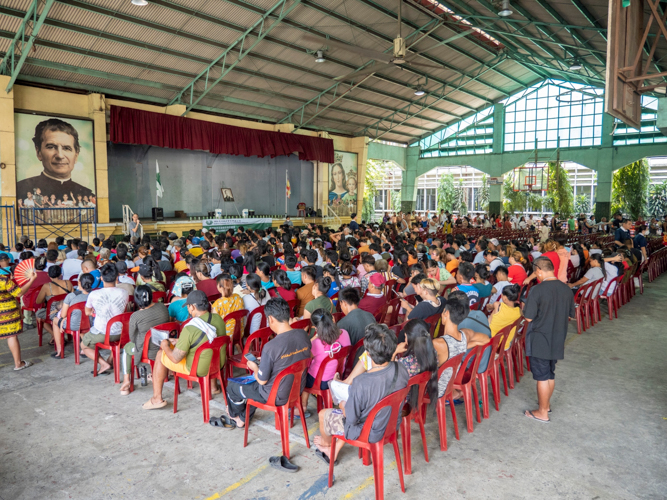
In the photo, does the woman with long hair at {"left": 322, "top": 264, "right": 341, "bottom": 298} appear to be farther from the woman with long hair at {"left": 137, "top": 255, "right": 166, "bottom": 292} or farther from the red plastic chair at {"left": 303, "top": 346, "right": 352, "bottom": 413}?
the woman with long hair at {"left": 137, "top": 255, "right": 166, "bottom": 292}

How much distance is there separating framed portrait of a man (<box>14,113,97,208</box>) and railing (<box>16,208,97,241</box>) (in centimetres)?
18

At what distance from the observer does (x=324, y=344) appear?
312cm

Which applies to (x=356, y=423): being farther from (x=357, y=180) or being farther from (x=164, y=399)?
(x=357, y=180)

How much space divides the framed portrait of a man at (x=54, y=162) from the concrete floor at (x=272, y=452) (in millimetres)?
8974

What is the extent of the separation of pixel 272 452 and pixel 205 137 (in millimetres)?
Answer: 13677

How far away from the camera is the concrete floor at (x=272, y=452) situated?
8.47ft

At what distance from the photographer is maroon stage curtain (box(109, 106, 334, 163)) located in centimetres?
1283

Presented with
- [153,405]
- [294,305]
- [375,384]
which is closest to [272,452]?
[375,384]

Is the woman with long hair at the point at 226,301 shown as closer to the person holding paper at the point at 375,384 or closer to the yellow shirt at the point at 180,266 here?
the person holding paper at the point at 375,384

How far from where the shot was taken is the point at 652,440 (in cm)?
316

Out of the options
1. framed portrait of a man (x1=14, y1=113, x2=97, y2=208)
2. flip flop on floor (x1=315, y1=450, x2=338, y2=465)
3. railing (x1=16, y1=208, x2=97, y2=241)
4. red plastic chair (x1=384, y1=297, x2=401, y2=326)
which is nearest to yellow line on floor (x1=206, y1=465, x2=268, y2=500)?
flip flop on floor (x1=315, y1=450, x2=338, y2=465)

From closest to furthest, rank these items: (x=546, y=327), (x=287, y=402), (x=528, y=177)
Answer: (x=287, y=402) < (x=546, y=327) < (x=528, y=177)

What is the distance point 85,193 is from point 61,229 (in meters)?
1.16

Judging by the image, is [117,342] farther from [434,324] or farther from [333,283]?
[434,324]
